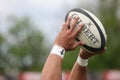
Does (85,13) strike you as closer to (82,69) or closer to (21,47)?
(82,69)

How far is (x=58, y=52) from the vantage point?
5.32 metres

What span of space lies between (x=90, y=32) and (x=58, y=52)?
0.47 m

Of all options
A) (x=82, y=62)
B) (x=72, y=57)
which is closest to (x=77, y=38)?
(x=82, y=62)

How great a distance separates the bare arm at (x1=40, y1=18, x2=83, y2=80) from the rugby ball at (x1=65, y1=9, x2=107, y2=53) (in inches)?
4.2

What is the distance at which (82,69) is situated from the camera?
20.6 ft

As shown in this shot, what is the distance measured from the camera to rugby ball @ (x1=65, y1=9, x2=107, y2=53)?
5531 mm

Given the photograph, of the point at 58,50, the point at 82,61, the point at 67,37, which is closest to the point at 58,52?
the point at 58,50

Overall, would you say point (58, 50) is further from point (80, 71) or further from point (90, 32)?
point (80, 71)

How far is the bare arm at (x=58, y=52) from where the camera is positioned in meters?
5.22

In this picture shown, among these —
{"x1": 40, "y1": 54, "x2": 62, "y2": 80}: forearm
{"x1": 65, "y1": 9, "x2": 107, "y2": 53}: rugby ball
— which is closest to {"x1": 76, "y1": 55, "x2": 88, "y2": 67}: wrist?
{"x1": 65, "y1": 9, "x2": 107, "y2": 53}: rugby ball

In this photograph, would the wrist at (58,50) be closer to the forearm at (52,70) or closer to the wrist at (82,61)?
the forearm at (52,70)

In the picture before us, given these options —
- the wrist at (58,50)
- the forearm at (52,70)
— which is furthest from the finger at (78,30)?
the forearm at (52,70)

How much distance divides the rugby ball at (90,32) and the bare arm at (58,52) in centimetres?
11

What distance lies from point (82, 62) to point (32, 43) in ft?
233
